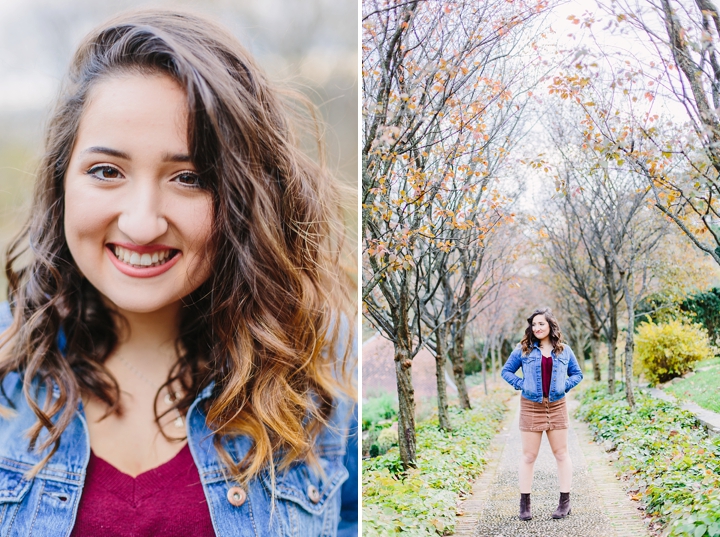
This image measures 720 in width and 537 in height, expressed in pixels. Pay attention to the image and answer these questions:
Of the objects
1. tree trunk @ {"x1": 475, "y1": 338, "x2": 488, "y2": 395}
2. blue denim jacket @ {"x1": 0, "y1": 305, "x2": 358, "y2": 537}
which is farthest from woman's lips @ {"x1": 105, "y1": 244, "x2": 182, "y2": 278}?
tree trunk @ {"x1": 475, "y1": 338, "x2": 488, "y2": 395}

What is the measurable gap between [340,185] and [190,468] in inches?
42.1

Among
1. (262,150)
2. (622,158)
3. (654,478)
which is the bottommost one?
(654,478)

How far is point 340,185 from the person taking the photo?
82.1 inches

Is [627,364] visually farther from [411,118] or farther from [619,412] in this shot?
[411,118]

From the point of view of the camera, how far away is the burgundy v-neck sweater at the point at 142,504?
1.66 meters

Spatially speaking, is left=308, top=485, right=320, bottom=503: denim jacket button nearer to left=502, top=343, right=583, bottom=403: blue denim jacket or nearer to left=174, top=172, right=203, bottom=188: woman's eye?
left=502, top=343, right=583, bottom=403: blue denim jacket

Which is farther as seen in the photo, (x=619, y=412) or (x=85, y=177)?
(x=619, y=412)

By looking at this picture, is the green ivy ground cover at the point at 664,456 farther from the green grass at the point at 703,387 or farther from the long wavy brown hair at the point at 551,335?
the long wavy brown hair at the point at 551,335

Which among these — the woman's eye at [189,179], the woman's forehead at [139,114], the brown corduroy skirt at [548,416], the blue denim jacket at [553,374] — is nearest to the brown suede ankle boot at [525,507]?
the brown corduroy skirt at [548,416]

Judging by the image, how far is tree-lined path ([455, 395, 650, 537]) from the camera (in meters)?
2.08

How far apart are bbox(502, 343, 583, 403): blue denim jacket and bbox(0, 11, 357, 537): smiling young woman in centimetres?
77

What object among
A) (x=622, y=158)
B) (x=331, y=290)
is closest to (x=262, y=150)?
(x=331, y=290)

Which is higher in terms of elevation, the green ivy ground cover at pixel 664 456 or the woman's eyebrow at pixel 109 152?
the woman's eyebrow at pixel 109 152

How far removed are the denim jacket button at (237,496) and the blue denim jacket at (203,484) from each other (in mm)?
12
